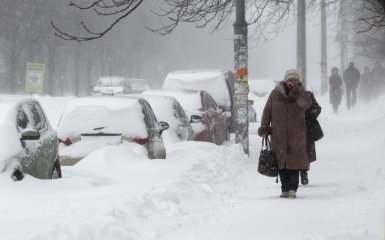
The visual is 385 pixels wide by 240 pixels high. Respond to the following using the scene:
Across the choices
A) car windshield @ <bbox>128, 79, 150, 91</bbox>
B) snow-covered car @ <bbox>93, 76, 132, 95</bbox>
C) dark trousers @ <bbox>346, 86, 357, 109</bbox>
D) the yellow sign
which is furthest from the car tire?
car windshield @ <bbox>128, 79, 150, 91</bbox>

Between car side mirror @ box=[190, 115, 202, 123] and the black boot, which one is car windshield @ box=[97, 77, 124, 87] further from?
the black boot

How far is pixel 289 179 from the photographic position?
28.6 ft

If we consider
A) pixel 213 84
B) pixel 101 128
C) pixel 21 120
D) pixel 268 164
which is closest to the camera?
pixel 21 120

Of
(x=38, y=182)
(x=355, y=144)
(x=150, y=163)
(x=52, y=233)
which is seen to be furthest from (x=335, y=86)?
(x=52, y=233)

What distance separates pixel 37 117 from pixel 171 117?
4.03 meters

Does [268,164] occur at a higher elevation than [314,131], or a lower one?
lower

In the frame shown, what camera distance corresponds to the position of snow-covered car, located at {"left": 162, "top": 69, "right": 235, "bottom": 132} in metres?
18.3

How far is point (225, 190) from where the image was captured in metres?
9.30

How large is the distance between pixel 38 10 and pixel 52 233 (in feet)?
114

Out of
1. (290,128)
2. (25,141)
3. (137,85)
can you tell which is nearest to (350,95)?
(137,85)

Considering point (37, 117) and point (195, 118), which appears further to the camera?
point (195, 118)

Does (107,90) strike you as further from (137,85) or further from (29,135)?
(29,135)

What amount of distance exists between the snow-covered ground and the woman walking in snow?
1.25 ft

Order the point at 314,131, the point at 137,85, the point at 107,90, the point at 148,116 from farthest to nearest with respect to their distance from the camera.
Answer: the point at 137,85 → the point at 107,90 → the point at 148,116 → the point at 314,131
